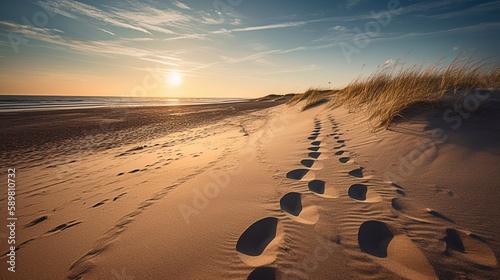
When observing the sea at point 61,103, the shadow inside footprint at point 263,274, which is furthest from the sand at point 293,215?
the sea at point 61,103

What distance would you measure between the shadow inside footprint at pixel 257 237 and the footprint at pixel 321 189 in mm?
582

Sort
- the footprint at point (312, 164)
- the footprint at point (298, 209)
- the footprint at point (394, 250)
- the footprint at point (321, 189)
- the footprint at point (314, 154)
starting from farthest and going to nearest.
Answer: the footprint at point (314, 154), the footprint at point (312, 164), the footprint at point (321, 189), the footprint at point (298, 209), the footprint at point (394, 250)

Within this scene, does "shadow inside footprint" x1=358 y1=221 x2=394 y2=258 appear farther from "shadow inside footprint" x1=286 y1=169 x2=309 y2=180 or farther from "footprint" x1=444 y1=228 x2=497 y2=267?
"shadow inside footprint" x1=286 y1=169 x2=309 y2=180

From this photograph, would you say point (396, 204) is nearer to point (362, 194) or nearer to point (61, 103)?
point (362, 194)

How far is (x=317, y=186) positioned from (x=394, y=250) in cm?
90

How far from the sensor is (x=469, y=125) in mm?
2541

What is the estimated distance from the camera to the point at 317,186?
80.0 inches

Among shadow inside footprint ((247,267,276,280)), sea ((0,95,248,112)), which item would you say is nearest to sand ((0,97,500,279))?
shadow inside footprint ((247,267,276,280))

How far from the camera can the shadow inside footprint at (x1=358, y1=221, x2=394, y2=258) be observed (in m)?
1.18

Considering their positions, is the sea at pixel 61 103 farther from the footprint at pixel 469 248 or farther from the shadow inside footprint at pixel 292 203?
the footprint at pixel 469 248

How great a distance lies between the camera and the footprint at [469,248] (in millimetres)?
1034

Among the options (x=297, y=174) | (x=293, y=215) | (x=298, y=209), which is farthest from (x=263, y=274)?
(x=297, y=174)

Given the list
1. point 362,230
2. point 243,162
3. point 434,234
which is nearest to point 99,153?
point 243,162

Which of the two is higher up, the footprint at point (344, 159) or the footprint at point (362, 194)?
the footprint at point (344, 159)
